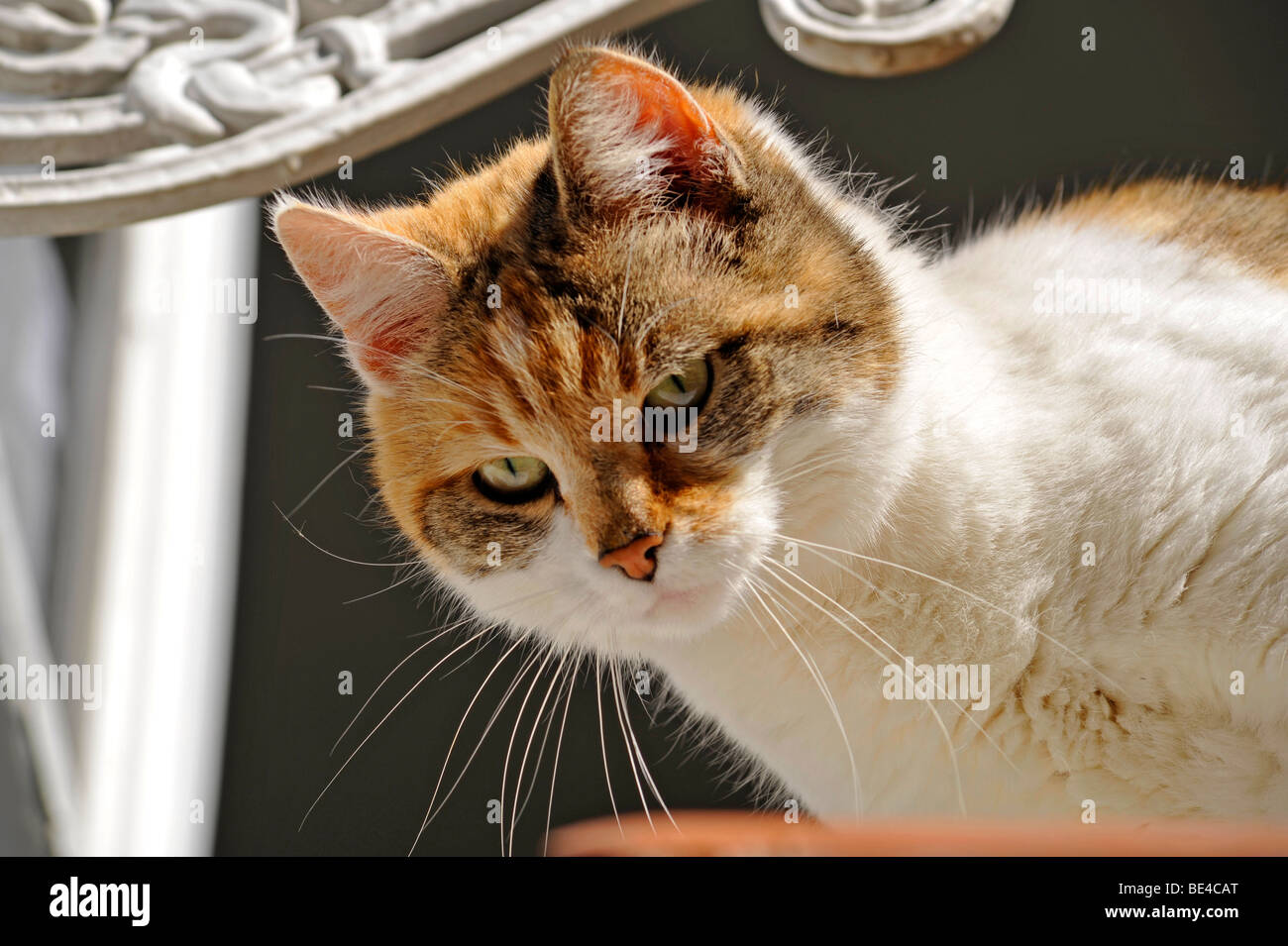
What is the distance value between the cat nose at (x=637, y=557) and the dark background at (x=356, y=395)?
0.66 meters

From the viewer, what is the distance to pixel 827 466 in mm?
1083

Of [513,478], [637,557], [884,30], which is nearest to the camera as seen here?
[637,557]

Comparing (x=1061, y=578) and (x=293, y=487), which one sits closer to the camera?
(x=1061, y=578)

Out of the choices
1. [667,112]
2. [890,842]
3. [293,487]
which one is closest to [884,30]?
[667,112]

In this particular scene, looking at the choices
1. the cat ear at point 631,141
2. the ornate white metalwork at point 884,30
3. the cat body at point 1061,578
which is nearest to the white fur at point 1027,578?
the cat body at point 1061,578

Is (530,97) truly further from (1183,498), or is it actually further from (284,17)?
(1183,498)

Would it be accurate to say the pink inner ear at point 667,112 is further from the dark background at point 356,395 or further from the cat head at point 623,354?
the dark background at point 356,395

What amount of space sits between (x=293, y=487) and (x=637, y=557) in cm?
105

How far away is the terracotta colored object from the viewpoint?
0.49 meters

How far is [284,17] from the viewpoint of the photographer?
5.42 feet

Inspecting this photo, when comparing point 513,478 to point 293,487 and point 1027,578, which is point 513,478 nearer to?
point 1027,578

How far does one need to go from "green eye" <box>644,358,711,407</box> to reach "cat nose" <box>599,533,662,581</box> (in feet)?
0.46

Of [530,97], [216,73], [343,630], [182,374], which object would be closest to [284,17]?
[216,73]
